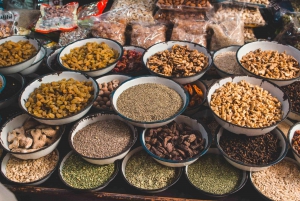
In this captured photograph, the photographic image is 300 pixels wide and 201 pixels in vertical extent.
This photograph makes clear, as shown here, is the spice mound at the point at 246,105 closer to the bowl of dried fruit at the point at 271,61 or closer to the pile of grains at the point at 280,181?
the bowl of dried fruit at the point at 271,61

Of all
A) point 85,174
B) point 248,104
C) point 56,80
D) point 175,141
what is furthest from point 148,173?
point 56,80

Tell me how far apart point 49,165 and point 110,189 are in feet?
1.23

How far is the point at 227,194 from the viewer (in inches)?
58.9

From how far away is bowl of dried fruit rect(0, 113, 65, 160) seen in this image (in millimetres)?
1614

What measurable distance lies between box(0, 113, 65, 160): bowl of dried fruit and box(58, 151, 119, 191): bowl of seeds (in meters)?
0.13

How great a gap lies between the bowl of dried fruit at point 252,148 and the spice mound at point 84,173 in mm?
625

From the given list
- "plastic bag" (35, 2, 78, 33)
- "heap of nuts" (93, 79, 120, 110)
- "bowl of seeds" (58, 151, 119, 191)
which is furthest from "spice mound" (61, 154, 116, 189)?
"plastic bag" (35, 2, 78, 33)

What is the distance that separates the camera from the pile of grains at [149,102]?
5.35 ft

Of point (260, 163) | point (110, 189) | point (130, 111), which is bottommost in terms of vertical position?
point (110, 189)

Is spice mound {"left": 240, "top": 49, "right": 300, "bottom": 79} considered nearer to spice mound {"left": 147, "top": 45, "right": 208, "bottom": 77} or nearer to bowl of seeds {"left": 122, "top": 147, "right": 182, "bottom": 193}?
spice mound {"left": 147, "top": 45, "right": 208, "bottom": 77}

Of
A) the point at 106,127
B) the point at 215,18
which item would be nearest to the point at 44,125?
the point at 106,127

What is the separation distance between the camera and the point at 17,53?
6.72ft

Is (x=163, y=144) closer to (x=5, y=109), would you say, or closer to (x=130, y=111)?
(x=130, y=111)

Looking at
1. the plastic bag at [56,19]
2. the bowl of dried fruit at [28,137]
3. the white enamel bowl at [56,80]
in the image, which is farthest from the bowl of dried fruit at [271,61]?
the plastic bag at [56,19]
